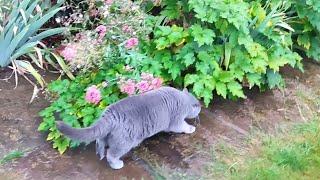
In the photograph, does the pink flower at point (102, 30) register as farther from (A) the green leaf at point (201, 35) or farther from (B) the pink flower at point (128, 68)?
(A) the green leaf at point (201, 35)

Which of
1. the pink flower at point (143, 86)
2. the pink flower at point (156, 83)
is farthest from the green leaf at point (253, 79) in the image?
the pink flower at point (143, 86)

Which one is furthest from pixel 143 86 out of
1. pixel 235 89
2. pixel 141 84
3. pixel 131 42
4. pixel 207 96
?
pixel 235 89

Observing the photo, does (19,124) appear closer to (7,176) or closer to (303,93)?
(7,176)

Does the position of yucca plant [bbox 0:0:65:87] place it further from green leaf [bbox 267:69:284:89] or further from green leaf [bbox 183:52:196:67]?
green leaf [bbox 267:69:284:89]

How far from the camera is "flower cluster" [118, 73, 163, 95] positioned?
3.76m

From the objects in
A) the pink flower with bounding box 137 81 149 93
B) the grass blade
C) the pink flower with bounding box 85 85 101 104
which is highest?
the pink flower with bounding box 137 81 149 93

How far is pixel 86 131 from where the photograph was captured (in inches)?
131

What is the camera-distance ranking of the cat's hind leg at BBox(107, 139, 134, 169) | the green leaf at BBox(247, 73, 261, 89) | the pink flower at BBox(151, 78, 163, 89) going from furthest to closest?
1. the green leaf at BBox(247, 73, 261, 89)
2. the pink flower at BBox(151, 78, 163, 89)
3. the cat's hind leg at BBox(107, 139, 134, 169)

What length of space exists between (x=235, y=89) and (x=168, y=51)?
25.3 inches

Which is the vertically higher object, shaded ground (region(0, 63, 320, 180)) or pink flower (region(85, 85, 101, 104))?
pink flower (region(85, 85, 101, 104))

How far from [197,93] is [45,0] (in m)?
1.67

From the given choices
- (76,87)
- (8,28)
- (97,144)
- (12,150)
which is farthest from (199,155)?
(8,28)

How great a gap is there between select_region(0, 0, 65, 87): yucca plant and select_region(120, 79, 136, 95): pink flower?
2.70 ft

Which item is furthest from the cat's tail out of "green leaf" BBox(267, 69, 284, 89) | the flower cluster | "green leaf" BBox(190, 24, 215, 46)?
"green leaf" BBox(267, 69, 284, 89)
